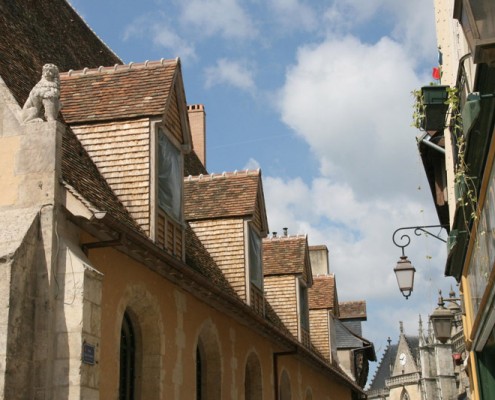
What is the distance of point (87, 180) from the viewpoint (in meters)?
10.7

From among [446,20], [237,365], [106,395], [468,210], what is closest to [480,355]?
[468,210]

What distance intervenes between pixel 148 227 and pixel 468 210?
165 inches

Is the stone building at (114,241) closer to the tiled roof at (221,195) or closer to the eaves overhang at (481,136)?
the tiled roof at (221,195)

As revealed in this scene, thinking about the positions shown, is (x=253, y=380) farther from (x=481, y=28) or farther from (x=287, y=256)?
(x=481, y=28)

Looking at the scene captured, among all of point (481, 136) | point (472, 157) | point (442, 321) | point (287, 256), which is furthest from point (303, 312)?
point (481, 136)

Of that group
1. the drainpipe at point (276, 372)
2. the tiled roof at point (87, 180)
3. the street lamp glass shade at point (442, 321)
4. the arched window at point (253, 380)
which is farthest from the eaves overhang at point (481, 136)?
the drainpipe at point (276, 372)

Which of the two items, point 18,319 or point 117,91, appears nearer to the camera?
point 18,319

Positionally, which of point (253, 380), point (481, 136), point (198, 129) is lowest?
point (253, 380)

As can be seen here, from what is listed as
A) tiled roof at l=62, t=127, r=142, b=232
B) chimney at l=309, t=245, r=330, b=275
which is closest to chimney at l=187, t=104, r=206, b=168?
chimney at l=309, t=245, r=330, b=275

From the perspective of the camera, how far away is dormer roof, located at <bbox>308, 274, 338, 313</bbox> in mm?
26094

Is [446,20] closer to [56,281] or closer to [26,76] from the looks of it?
[26,76]

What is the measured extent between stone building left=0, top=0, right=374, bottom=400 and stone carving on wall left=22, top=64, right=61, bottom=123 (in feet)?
0.05

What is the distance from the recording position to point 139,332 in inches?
440

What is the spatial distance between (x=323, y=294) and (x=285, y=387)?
8.28 m
